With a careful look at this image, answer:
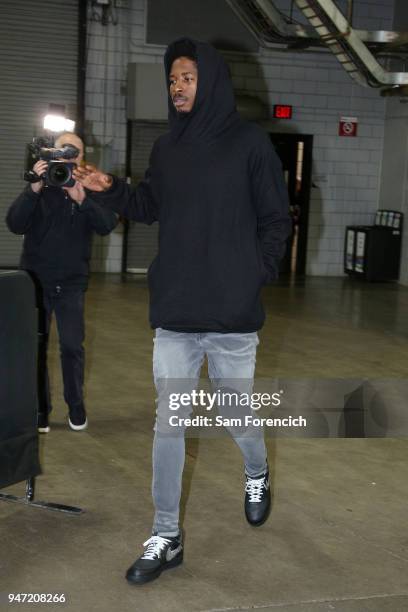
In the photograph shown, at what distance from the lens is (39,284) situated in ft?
15.4

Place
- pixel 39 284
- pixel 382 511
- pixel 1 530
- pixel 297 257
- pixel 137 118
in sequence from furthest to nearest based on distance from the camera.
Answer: pixel 297 257 → pixel 137 118 → pixel 39 284 → pixel 382 511 → pixel 1 530

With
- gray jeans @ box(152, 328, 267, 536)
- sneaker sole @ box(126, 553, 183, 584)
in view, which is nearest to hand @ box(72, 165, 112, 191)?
gray jeans @ box(152, 328, 267, 536)

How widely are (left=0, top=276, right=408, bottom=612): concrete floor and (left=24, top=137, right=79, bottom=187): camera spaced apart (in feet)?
4.59

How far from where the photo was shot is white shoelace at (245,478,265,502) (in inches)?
141

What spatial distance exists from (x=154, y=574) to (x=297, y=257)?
10194 millimetres

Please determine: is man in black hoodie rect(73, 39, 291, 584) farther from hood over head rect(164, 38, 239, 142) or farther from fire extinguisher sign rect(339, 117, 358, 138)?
fire extinguisher sign rect(339, 117, 358, 138)

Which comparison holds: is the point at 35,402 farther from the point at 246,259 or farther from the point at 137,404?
the point at 137,404

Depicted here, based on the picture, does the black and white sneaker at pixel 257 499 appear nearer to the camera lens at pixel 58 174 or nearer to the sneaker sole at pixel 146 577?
the sneaker sole at pixel 146 577

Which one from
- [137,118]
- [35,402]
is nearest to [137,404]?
[35,402]

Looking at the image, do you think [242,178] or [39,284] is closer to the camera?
[242,178]

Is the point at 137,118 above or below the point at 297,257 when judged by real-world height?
above

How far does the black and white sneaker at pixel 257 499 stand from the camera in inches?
141

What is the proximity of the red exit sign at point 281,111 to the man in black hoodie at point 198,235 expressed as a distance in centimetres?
946

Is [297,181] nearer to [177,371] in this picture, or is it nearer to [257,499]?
[257,499]
